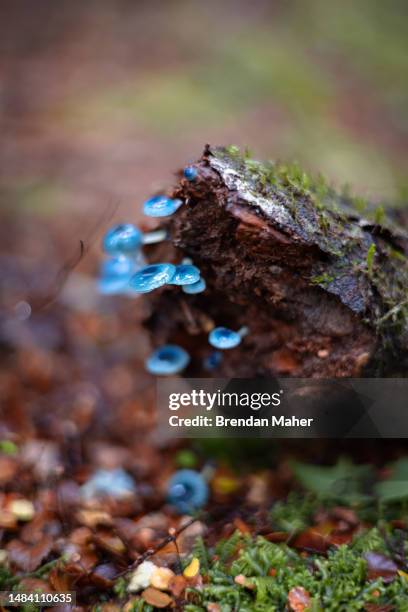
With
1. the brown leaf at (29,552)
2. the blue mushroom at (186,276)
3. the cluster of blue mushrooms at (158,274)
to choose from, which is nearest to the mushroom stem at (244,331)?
the cluster of blue mushrooms at (158,274)

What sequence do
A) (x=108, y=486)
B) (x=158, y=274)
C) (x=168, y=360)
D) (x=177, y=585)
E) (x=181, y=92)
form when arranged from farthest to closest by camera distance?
(x=181, y=92)
(x=168, y=360)
(x=108, y=486)
(x=158, y=274)
(x=177, y=585)

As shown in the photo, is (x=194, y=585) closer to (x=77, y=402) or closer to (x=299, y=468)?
(x=299, y=468)

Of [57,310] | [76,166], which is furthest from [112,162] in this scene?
[57,310]

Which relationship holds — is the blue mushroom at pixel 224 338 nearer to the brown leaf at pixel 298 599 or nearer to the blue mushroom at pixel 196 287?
the blue mushroom at pixel 196 287

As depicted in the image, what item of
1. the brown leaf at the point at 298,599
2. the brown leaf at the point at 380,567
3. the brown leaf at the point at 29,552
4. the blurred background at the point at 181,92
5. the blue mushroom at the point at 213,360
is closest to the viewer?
the brown leaf at the point at 298,599

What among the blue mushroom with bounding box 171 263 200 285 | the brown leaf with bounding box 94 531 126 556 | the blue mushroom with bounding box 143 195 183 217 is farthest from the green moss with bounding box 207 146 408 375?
the brown leaf with bounding box 94 531 126 556

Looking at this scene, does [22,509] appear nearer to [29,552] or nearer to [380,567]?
[29,552]

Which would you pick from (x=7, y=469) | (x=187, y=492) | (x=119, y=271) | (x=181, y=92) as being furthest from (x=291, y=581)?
(x=181, y=92)
